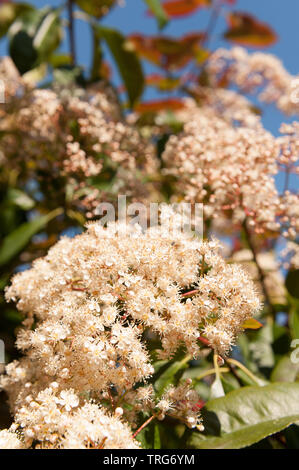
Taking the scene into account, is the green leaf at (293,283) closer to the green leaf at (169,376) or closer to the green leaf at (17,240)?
the green leaf at (169,376)

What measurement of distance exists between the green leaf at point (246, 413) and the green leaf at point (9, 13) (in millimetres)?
2229

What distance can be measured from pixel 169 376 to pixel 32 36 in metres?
1.61

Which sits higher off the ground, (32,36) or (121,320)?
(32,36)

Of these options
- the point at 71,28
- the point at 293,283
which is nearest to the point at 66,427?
the point at 293,283

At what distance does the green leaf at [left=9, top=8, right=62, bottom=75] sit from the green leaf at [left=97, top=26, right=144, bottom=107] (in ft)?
0.88

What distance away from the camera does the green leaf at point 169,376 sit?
1065mm

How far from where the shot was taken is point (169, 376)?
1.11 metres

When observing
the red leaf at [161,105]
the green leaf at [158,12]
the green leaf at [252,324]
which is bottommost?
the green leaf at [252,324]

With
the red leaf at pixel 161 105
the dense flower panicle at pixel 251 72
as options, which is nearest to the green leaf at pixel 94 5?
the red leaf at pixel 161 105

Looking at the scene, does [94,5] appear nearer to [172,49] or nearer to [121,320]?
[172,49]

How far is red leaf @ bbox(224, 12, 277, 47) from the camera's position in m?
3.18

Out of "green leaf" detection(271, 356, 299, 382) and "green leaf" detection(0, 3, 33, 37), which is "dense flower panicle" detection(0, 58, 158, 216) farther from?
"green leaf" detection(271, 356, 299, 382)

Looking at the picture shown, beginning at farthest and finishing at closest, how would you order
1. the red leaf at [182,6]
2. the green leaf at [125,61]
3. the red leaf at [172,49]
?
the red leaf at [182,6] → the red leaf at [172,49] → the green leaf at [125,61]
